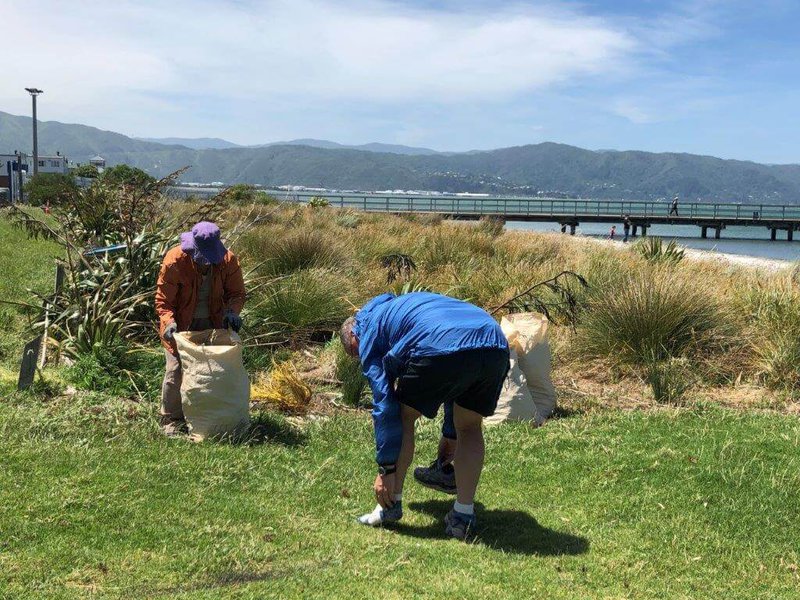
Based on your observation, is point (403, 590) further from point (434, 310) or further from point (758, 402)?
point (758, 402)

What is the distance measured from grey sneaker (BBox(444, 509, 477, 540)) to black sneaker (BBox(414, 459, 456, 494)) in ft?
1.58

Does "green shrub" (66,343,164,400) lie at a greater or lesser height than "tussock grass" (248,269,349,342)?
lesser

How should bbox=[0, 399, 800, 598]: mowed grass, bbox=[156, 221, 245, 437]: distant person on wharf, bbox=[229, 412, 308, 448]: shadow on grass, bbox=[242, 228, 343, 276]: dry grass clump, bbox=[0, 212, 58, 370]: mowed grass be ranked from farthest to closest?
bbox=[242, 228, 343, 276]: dry grass clump → bbox=[0, 212, 58, 370]: mowed grass → bbox=[229, 412, 308, 448]: shadow on grass → bbox=[156, 221, 245, 437]: distant person on wharf → bbox=[0, 399, 800, 598]: mowed grass

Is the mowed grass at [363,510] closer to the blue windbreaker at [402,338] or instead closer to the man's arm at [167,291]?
the blue windbreaker at [402,338]

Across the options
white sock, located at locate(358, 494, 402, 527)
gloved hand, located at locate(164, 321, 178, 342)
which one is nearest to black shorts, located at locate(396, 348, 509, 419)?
white sock, located at locate(358, 494, 402, 527)

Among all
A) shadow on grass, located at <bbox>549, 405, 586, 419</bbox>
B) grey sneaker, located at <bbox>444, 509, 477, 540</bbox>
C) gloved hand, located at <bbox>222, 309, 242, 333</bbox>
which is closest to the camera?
grey sneaker, located at <bbox>444, 509, 477, 540</bbox>

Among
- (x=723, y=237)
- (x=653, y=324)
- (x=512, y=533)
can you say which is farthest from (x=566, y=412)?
(x=723, y=237)

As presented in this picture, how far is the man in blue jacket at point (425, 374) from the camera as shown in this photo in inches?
139

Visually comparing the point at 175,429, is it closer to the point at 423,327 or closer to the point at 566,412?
the point at 423,327

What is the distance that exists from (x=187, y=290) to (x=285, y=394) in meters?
1.50

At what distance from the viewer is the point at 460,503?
395 centimetres

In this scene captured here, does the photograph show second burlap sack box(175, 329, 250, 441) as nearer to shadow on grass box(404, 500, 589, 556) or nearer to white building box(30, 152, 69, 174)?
shadow on grass box(404, 500, 589, 556)

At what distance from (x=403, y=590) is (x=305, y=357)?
16.6ft

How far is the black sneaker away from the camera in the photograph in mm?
4496
